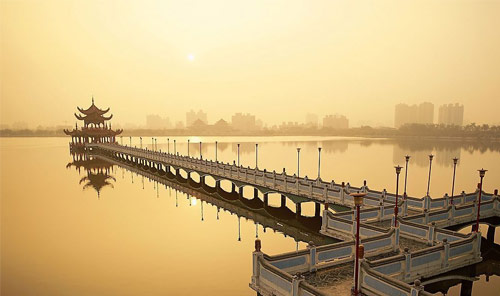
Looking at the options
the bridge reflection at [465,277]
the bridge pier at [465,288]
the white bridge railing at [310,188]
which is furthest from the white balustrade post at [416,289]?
the white bridge railing at [310,188]

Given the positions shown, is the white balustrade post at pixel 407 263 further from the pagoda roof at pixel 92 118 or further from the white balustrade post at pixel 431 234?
the pagoda roof at pixel 92 118

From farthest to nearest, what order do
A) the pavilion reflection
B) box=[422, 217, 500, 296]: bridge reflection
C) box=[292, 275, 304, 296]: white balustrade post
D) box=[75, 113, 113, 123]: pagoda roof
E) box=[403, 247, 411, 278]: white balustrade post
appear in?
box=[75, 113, 113, 123]: pagoda roof
the pavilion reflection
box=[422, 217, 500, 296]: bridge reflection
box=[403, 247, 411, 278]: white balustrade post
box=[292, 275, 304, 296]: white balustrade post

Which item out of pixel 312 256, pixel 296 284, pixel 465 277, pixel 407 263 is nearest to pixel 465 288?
pixel 465 277

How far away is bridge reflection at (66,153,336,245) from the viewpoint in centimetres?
2822

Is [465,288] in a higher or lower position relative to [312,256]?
lower

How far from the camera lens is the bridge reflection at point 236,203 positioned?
28.2m

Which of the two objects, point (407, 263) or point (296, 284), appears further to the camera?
point (407, 263)

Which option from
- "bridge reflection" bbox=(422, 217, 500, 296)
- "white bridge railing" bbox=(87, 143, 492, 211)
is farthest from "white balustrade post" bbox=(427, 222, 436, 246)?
"white bridge railing" bbox=(87, 143, 492, 211)

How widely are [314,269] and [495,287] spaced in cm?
995

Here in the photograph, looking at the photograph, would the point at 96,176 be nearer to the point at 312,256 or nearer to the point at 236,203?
the point at 236,203

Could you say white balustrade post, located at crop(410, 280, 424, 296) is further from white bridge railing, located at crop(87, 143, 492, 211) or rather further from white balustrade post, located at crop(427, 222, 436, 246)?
white bridge railing, located at crop(87, 143, 492, 211)

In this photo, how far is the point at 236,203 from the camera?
129 feet

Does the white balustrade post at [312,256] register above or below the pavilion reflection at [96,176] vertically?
above

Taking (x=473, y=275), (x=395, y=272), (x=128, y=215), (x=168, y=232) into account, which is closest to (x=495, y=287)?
(x=473, y=275)
